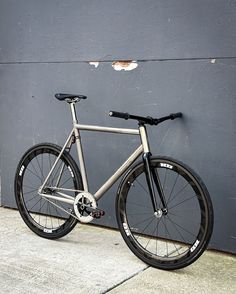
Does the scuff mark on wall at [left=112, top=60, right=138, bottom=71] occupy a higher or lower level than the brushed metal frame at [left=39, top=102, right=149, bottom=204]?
higher

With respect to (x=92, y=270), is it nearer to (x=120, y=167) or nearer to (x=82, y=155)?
(x=120, y=167)

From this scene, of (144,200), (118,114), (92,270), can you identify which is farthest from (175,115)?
(92,270)

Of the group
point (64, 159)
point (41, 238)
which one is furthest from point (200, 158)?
point (41, 238)

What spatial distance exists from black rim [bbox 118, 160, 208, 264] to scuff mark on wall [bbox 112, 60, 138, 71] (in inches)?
34.2

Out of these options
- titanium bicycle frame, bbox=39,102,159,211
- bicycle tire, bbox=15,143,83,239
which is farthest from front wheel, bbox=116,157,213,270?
bicycle tire, bbox=15,143,83,239

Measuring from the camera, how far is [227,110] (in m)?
3.66

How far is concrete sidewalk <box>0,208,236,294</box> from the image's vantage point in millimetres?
3301

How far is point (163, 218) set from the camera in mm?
4102

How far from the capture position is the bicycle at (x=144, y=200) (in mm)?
3475

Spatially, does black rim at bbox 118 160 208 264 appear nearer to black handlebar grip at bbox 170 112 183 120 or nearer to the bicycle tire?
black handlebar grip at bbox 170 112 183 120

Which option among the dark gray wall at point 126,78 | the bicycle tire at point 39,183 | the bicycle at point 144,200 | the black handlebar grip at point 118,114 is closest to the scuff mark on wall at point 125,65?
the dark gray wall at point 126,78

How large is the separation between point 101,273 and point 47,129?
1.70m

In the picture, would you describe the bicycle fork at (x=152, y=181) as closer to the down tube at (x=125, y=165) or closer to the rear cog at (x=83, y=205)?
the down tube at (x=125, y=165)

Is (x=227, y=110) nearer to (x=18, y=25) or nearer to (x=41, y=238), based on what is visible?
(x=41, y=238)
